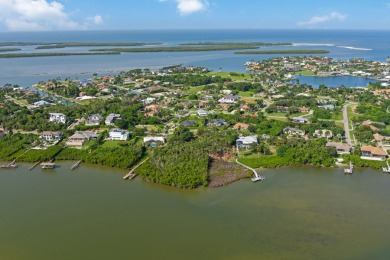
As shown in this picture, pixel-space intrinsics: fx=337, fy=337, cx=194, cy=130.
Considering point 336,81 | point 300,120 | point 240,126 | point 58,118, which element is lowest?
→ point 336,81

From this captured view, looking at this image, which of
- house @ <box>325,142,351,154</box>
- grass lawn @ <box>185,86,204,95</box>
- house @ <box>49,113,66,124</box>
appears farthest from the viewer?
grass lawn @ <box>185,86,204,95</box>

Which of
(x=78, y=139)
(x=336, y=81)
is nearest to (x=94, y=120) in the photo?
(x=78, y=139)

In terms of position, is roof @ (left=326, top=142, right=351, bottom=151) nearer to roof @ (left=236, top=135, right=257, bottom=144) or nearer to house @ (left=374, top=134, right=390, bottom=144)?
house @ (left=374, top=134, right=390, bottom=144)

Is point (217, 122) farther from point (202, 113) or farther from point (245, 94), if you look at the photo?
point (245, 94)

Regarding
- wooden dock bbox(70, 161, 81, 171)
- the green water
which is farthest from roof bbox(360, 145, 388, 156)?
wooden dock bbox(70, 161, 81, 171)

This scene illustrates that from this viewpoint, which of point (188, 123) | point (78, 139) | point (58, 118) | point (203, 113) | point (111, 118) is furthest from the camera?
point (203, 113)

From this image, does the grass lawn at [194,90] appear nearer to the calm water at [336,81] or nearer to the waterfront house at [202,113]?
the waterfront house at [202,113]
